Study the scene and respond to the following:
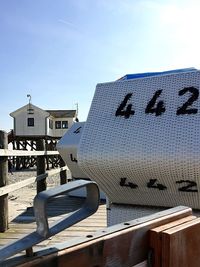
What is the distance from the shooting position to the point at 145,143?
240cm

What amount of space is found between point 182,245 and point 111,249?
0.36m

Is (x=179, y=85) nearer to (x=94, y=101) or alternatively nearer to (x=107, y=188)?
(x=94, y=101)

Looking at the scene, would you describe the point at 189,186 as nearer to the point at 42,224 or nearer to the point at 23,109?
the point at 42,224

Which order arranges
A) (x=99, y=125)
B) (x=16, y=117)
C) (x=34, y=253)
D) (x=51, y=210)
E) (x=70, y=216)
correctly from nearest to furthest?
(x=34, y=253) < (x=70, y=216) < (x=99, y=125) < (x=51, y=210) < (x=16, y=117)

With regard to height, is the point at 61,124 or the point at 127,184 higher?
the point at 61,124

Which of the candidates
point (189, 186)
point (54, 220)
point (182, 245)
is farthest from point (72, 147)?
point (182, 245)

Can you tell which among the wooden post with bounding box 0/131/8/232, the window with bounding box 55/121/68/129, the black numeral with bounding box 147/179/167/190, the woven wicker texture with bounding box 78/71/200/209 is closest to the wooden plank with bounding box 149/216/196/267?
the woven wicker texture with bounding box 78/71/200/209

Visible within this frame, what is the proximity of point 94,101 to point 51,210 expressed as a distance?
393cm

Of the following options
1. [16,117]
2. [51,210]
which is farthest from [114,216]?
[16,117]

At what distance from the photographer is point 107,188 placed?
108 inches

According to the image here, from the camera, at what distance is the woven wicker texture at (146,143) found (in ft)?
7.60

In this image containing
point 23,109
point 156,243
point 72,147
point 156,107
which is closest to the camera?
point 156,243

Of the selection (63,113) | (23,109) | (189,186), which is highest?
(23,109)

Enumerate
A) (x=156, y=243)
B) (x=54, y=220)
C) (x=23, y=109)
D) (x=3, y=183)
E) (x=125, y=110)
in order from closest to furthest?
(x=156, y=243) < (x=125, y=110) < (x=3, y=183) < (x=54, y=220) < (x=23, y=109)
